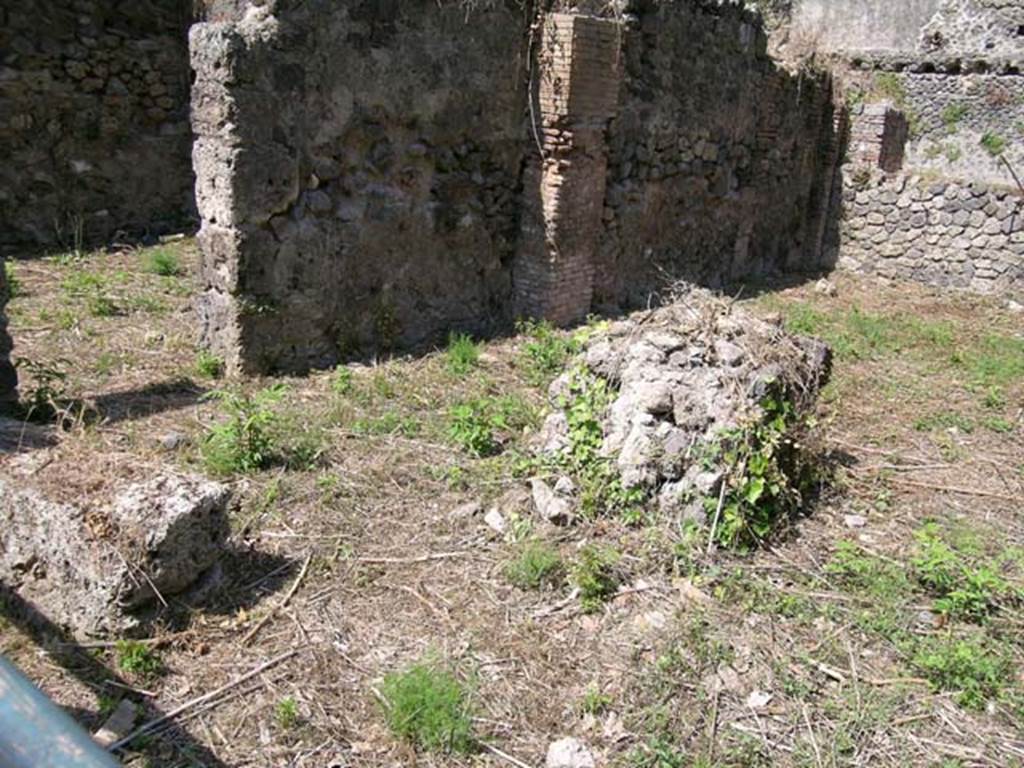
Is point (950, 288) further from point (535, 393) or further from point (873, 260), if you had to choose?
point (535, 393)

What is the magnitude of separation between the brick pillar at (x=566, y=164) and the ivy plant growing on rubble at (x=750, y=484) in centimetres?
343

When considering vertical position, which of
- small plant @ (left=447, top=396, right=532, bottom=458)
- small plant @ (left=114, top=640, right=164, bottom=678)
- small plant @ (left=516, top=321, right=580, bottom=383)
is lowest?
small plant @ (left=114, top=640, right=164, bottom=678)

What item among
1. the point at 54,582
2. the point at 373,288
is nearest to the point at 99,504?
the point at 54,582

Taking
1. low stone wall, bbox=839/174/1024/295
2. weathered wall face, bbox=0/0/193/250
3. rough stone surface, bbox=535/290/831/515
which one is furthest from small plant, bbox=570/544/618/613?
low stone wall, bbox=839/174/1024/295

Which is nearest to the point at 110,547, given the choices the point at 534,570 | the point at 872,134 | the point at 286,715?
the point at 286,715

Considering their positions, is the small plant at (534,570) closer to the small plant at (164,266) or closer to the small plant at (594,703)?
the small plant at (594,703)

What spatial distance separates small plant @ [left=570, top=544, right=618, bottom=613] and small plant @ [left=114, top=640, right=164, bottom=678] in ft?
5.41

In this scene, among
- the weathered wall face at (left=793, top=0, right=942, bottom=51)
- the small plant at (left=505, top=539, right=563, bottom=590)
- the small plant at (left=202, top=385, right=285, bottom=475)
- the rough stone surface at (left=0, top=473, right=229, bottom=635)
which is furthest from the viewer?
the weathered wall face at (left=793, top=0, right=942, bottom=51)

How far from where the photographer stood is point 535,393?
6.19m

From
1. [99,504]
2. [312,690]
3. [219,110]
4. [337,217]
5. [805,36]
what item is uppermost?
[805,36]

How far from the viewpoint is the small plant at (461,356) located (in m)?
6.48

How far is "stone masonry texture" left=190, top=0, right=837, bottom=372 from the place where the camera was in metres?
5.80

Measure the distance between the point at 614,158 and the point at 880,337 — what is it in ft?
9.74

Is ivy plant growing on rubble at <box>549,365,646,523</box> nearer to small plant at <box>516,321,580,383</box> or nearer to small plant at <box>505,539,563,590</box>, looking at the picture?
small plant at <box>505,539,563,590</box>
